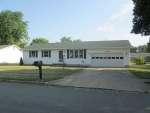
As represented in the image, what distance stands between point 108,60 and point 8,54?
2584 cm

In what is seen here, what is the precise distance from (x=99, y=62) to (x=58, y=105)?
20473 millimetres

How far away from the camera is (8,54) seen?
4062 cm

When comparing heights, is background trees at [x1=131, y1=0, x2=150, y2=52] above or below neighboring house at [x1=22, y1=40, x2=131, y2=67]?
above

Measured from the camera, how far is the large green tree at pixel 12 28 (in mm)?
52572

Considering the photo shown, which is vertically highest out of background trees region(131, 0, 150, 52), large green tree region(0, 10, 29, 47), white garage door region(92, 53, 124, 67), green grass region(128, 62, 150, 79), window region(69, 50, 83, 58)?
large green tree region(0, 10, 29, 47)

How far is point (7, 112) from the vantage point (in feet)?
16.1

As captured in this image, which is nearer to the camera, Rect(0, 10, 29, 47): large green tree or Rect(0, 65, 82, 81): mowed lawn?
Rect(0, 65, 82, 81): mowed lawn

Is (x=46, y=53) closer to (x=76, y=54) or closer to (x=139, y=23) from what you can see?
(x=76, y=54)

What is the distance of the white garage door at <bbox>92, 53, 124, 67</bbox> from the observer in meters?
24.9

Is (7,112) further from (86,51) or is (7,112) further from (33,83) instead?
(86,51)

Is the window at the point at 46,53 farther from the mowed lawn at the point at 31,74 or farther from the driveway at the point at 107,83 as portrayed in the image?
the driveway at the point at 107,83

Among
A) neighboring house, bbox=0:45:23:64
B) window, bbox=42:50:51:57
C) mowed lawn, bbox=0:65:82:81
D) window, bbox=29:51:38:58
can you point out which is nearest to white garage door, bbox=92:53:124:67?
window, bbox=42:50:51:57

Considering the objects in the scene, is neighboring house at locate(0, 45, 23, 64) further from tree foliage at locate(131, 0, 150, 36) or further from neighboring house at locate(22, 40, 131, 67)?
tree foliage at locate(131, 0, 150, 36)

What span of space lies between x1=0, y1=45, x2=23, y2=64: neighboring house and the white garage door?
2301 centimetres
